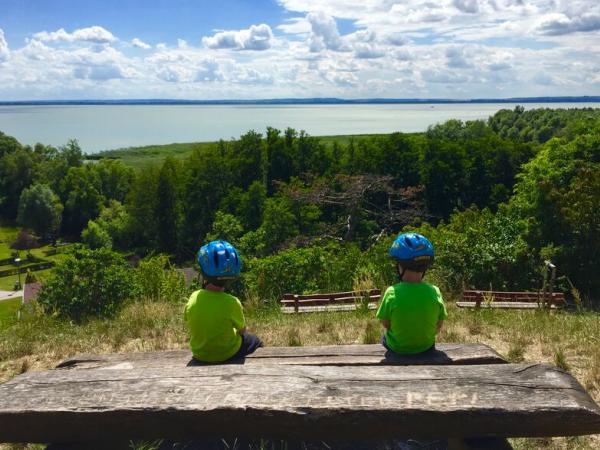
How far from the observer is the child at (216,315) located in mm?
4488

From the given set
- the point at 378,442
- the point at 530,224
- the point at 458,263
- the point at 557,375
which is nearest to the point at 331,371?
the point at 378,442

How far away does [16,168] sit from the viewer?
92.9 meters

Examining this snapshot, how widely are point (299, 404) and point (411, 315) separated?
5.42 ft

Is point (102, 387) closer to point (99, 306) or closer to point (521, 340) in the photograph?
point (521, 340)

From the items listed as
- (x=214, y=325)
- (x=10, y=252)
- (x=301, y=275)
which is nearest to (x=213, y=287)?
(x=214, y=325)

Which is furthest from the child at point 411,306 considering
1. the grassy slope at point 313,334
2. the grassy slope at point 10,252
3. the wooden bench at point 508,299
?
the grassy slope at point 10,252

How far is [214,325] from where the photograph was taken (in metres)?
4.52

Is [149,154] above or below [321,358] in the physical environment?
below

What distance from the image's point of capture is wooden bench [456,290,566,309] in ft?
29.3

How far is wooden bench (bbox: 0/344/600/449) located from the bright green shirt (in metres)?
0.87

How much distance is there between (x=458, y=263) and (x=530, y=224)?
3.76 meters

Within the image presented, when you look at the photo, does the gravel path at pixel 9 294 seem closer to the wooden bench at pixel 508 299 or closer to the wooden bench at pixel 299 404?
the wooden bench at pixel 508 299

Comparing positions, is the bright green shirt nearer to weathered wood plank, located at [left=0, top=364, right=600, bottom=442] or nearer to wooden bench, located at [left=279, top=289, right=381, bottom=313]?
weathered wood plank, located at [left=0, top=364, right=600, bottom=442]

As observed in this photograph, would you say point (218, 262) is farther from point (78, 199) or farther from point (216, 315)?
point (78, 199)
